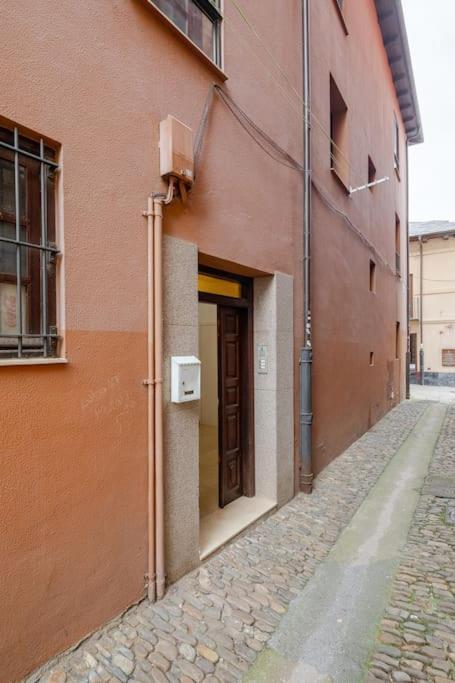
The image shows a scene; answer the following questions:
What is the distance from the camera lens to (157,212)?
113 inches

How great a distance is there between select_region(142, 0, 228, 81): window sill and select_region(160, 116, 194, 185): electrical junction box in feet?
2.36

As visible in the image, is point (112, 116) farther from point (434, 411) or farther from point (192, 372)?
point (434, 411)

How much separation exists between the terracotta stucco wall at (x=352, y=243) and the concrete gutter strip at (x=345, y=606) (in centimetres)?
148

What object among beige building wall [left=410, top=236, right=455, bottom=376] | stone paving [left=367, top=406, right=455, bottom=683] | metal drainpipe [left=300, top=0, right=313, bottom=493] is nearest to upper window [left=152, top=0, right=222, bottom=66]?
metal drainpipe [left=300, top=0, right=313, bottom=493]

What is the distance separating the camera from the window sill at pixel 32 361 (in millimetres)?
2055

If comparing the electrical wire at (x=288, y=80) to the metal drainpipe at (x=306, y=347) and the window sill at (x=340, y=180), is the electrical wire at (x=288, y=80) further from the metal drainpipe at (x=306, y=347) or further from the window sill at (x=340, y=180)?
the window sill at (x=340, y=180)

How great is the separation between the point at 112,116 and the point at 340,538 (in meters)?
4.27

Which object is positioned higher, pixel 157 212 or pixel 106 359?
pixel 157 212

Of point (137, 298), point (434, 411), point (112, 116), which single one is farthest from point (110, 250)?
point (434, 411)

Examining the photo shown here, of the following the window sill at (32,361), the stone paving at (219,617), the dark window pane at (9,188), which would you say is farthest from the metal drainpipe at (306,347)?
the dark window pane at (9,188)

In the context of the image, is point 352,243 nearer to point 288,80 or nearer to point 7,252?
point 288,80

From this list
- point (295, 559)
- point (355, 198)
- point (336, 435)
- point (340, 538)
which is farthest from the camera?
point (355, 198)

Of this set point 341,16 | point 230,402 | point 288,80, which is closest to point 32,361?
point 230,402

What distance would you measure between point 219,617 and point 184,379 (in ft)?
5.64
